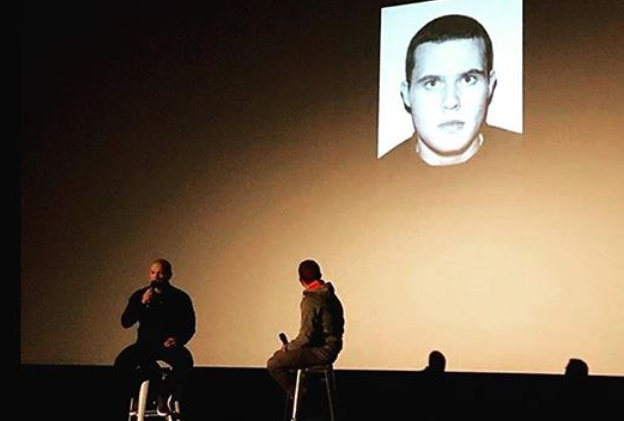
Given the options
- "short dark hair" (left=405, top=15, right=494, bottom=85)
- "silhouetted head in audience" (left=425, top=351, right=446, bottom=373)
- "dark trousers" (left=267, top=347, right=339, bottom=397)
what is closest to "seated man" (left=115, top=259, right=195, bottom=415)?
"dark trousers" (left=267, top=347, right=339, bottom=397)

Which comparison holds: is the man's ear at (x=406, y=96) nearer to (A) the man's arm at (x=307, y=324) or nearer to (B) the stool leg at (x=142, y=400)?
(A) the man's arm at (x=307, y=324)

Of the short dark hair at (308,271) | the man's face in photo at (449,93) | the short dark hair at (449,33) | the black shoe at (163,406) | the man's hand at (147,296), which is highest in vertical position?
the short dark hair at (449,33)

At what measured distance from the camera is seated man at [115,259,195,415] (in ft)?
15.7

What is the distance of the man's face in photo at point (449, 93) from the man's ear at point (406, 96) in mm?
14

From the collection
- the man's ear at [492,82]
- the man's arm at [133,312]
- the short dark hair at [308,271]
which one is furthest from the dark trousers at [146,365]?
the man's ear at [492,82]

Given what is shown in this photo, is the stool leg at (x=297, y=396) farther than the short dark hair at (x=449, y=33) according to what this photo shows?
No

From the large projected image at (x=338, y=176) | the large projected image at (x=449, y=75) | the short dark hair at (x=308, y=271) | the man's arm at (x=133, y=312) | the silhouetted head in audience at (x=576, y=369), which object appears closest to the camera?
the man's arm at (x=133, y=312)

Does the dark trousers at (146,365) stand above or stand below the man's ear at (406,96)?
below

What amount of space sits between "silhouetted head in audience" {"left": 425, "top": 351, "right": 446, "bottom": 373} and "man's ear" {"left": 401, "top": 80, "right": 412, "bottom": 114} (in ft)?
4.77

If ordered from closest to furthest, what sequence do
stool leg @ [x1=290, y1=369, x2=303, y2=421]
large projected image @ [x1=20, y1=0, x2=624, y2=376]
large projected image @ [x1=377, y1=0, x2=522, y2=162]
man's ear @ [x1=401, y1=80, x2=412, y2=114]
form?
stool leg @ [x1=290, y1=369, x2=303, y2=421] < large projected image @ [x1=20, y1=0, x2=624, y2=376] < large projected image @ [x1=377, y1=0, x2=522, y2=162] < man's ear @ [x1=401, y1=80, x2=412, y2=114]

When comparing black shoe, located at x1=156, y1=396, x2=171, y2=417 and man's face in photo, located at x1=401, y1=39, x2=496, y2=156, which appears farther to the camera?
man's face in photo, located at x1=401, y1=39, x2=496, y2=156

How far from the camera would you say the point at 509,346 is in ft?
19.8

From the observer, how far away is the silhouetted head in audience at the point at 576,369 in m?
5.72

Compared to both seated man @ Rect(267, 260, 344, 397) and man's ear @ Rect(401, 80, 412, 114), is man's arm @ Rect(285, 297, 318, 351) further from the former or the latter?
man's ear @ Rect(401, 80, 412, 114)
